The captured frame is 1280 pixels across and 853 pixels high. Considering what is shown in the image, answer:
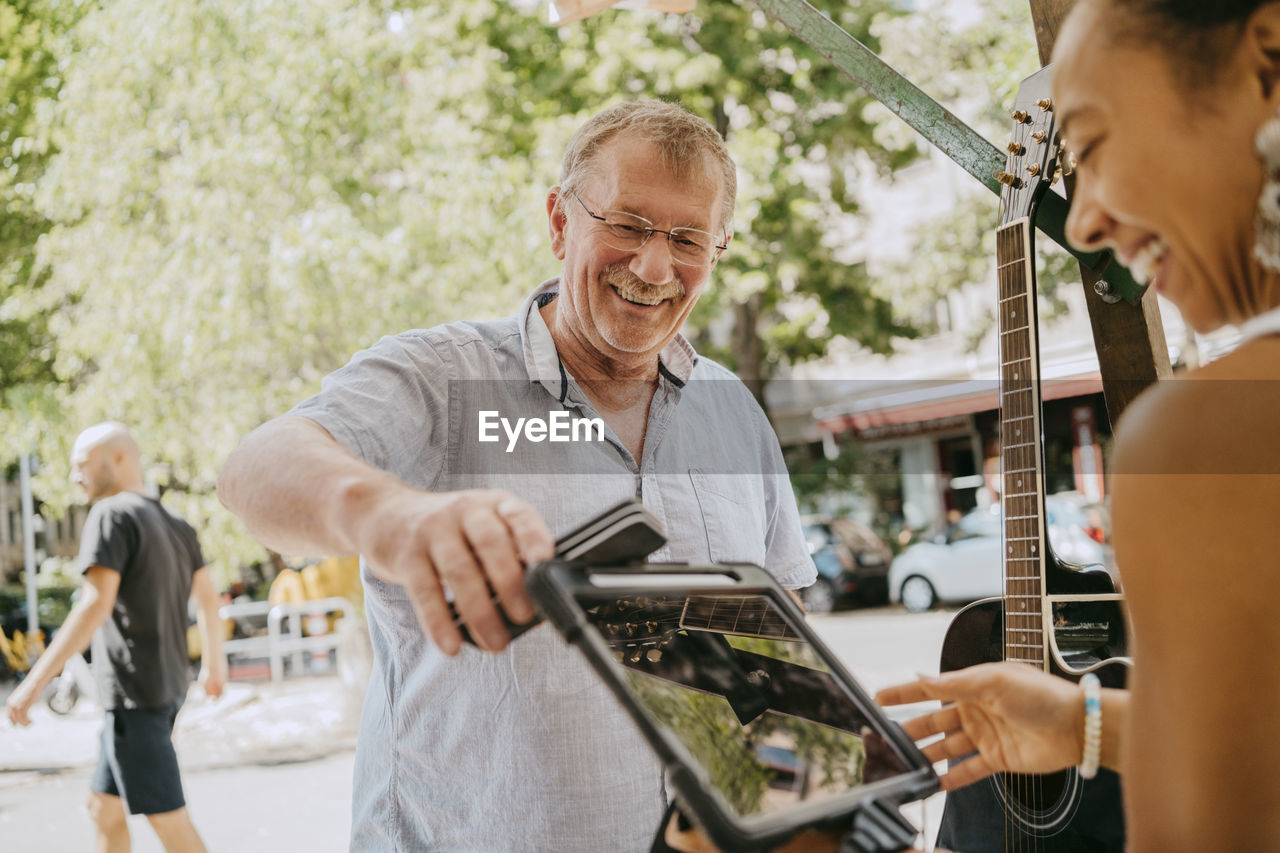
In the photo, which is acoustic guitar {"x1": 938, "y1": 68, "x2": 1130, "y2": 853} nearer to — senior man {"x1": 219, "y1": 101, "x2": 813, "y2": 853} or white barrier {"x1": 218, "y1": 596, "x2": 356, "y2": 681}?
senior man {"x1": 219, "y1": 101, "x2": 813, "y2": 853}

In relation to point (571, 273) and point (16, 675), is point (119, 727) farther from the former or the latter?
point (16, 675)

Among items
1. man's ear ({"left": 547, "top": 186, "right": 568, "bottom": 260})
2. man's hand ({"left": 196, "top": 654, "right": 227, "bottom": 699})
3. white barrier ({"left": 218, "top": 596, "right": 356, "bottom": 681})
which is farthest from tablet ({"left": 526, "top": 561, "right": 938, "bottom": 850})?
white barrier ({"left": 218, "top": 596, "right": 356, "bottom": 681})

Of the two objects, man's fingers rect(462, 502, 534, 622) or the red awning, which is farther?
the red awning

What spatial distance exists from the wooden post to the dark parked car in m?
11.4

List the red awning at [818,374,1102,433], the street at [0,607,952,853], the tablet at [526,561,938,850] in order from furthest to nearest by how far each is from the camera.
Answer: the red awning at [818,374,1102,433]
the street at [0,607,952,853]
the tablet at [526,561,938,850]

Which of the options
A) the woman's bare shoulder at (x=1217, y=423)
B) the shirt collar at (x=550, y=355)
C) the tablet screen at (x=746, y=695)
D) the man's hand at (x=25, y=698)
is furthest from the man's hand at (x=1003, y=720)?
the man's hand at (x=25, y=698)

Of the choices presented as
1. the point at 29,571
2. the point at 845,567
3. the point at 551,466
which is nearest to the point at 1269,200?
the point at 551,466

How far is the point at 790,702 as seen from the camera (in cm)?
117

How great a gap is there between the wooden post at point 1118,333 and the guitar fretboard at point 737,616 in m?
1.15

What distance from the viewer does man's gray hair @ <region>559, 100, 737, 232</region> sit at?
1.89 m

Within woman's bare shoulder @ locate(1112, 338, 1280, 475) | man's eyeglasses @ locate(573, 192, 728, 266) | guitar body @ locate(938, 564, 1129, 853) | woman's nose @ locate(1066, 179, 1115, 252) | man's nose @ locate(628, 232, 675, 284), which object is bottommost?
guitar body @ locate(938, 564, 1129, 853)

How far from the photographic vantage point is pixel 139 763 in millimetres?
4047

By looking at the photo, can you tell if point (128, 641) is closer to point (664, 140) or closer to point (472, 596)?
point (664, 140)

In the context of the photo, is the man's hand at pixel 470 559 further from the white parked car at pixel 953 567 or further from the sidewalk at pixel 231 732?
the white parked car at pixel 953 567
